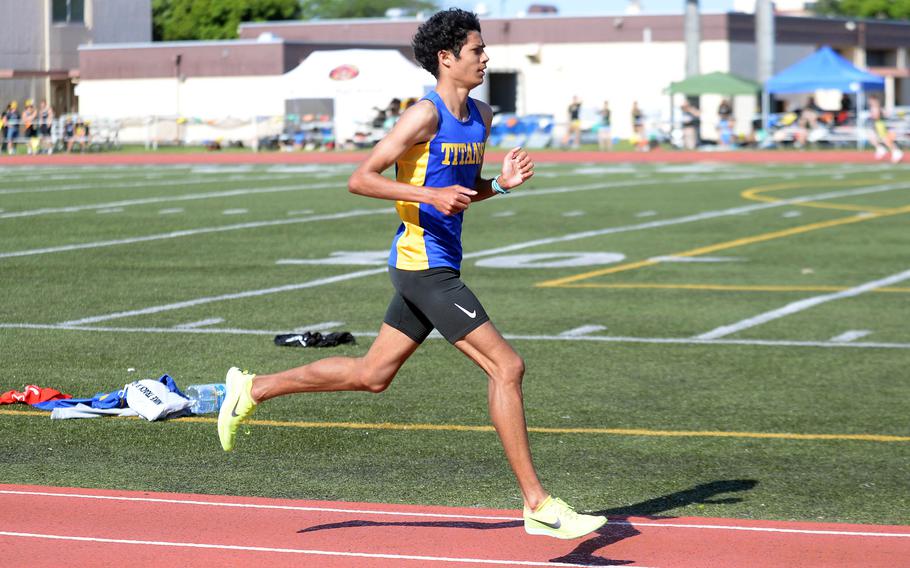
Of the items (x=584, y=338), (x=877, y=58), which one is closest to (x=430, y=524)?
(x=584, y=338)

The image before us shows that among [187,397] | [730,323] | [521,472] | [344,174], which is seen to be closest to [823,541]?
[521,472]

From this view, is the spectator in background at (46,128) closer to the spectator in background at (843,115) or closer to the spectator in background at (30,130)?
the spectator in background at (30,130)

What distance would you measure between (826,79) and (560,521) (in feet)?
159

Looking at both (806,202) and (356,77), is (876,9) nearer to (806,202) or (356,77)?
(356,77)

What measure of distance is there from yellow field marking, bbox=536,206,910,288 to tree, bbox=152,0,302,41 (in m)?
83.7

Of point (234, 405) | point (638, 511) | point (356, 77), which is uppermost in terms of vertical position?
point (356, 77)

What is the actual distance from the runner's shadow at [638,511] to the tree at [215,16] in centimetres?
10056

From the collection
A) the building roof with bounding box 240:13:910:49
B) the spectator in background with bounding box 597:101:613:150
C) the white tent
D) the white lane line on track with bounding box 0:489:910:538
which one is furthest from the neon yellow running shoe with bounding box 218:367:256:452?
the building roof with bounding box 240:13:910:49

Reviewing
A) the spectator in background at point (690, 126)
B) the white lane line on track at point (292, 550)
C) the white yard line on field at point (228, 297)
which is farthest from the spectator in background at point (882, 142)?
the white lane line on track at point (292, 550)

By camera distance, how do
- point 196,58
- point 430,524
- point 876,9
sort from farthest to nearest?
point 876,9, point 196,58, point 430,524

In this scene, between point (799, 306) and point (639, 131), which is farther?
point (639, 131)

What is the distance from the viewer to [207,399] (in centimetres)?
980

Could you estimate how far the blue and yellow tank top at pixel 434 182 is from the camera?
6707mm

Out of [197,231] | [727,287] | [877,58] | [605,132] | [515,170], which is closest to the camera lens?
[515,170]
